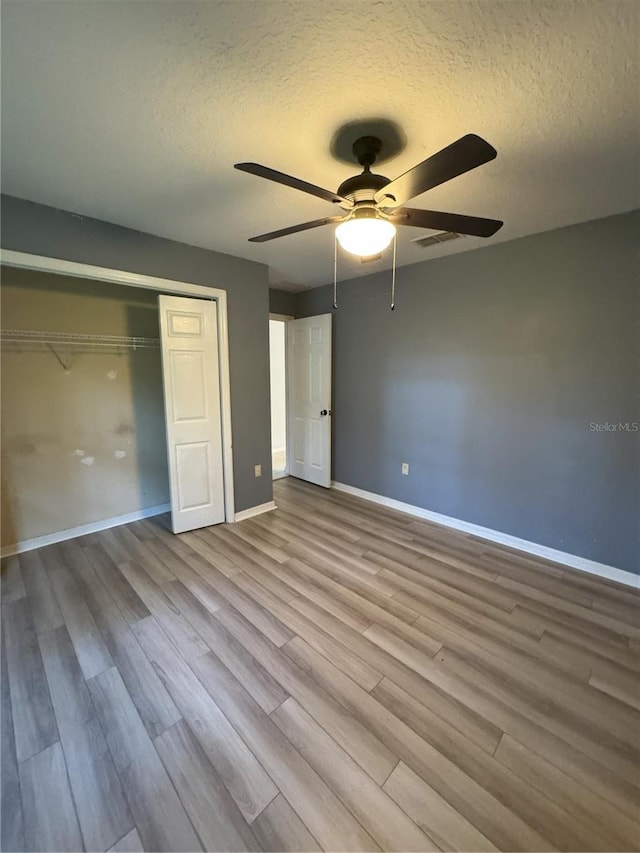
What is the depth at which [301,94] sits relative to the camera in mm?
1303

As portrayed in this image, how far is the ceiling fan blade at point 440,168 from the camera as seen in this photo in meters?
1.04

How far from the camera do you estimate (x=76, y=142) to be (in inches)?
62.4

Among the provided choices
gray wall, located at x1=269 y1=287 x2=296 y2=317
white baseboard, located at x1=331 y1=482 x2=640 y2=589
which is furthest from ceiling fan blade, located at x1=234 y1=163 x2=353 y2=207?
gray wall, located at x1=269 y1=287 x2=296 y2=317

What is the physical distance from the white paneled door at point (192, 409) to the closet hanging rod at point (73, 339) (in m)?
0.72

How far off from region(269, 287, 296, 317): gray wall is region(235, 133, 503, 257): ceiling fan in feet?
9.11

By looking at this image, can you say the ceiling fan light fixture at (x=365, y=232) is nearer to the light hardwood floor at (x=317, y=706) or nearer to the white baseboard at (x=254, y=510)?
the light hardwood floor at (x=317, y=706)

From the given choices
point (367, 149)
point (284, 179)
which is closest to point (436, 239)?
point (367, 149)

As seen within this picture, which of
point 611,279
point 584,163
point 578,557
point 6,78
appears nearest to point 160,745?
point 6,78

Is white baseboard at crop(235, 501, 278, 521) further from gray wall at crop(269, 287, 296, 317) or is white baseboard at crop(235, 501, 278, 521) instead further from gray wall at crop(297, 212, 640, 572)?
gray wall at crop(269, 287, 296, 317)

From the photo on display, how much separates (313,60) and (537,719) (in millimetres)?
2756

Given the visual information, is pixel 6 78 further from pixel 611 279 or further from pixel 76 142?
pixel 611 279

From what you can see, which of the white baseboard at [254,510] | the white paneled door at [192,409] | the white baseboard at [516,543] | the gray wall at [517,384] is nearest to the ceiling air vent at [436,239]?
the gray wall at [517,384]

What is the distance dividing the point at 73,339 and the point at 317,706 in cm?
333

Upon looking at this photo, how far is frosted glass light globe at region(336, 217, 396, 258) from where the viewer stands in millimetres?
1427
